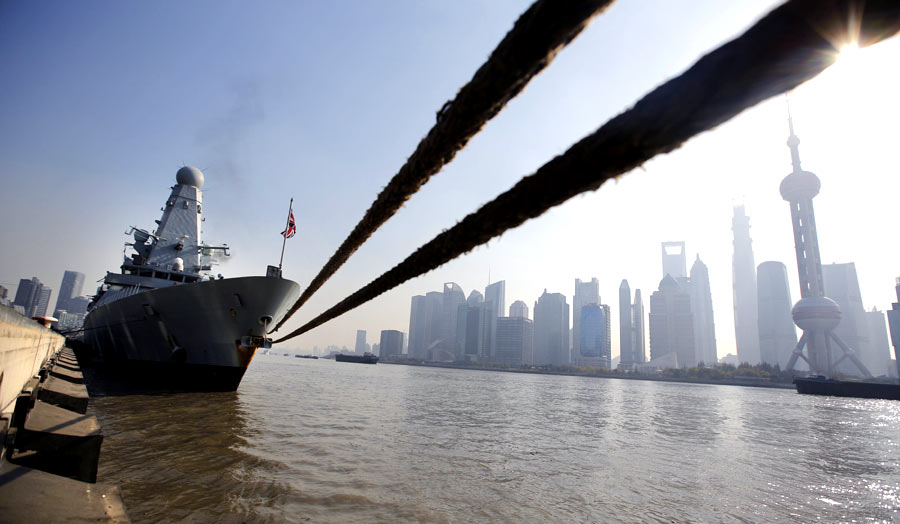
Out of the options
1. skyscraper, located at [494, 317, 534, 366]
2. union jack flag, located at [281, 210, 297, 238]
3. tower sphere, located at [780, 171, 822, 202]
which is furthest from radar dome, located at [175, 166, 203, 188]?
tower sphere, located at [780, 171, 822, 202]

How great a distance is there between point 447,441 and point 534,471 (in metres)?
2.80

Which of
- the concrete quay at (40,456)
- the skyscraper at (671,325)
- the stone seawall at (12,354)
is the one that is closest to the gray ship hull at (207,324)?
the concrete quay at (40,456)

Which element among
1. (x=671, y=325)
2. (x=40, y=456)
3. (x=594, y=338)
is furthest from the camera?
(x=671, y=325)

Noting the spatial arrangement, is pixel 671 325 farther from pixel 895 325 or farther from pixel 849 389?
pixel 849 389

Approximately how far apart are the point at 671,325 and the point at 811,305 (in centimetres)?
6979

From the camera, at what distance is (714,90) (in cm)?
80

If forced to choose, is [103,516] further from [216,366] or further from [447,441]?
[216,366]

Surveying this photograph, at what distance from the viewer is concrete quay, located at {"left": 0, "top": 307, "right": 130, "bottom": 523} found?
2.73 meters

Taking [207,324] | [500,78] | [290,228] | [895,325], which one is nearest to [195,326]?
[207,324]

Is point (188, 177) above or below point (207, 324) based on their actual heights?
above

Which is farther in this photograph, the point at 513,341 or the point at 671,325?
the point at 671,325

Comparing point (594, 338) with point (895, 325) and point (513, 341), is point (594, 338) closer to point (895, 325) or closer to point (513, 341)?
point (513, 341)

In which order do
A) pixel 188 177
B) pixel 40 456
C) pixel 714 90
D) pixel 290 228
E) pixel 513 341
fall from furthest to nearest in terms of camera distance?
pixel 513 341
pixel 188 177
pixel 290 228
pixel 40 456
pixel 714 90

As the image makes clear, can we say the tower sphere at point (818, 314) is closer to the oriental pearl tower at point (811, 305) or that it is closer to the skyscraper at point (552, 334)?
the oriental pearl tower at point (811, 305)
